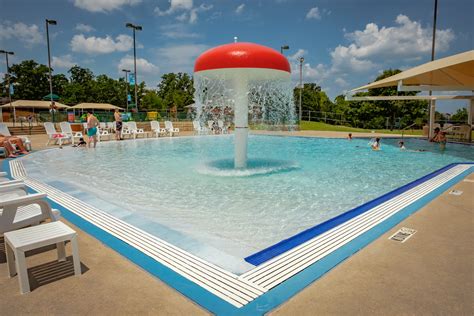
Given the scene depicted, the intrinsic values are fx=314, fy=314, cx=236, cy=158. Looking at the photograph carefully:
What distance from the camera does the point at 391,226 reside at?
4035 millimetres

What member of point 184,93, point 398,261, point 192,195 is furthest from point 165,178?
point 184,93

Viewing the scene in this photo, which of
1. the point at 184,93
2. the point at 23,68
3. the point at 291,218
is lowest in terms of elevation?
the point at 291,218

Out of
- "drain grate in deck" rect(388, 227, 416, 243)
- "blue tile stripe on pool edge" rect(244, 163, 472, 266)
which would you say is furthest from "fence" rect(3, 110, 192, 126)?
"drain grate in deck" rect(388, 227, 416, 243)

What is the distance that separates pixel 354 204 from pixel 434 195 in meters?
1.47

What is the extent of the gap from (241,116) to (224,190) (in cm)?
280

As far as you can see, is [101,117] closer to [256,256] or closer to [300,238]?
[300,238]

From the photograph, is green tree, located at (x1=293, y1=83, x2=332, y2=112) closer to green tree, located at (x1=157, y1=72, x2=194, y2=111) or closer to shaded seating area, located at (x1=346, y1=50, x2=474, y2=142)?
green tree, located at (x1=157, y1=72, x2=194, y2=111)

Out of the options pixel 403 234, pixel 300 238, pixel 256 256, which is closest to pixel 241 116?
pixel 300 238

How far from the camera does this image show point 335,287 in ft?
8.50

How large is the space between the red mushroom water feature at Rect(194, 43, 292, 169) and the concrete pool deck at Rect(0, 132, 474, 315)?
530 centimetres

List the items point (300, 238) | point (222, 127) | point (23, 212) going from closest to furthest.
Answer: point (23, 212)
point (300, 238)
point (222, 127)

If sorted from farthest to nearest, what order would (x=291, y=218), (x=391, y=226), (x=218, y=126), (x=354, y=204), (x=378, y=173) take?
(x=218, y=126) < (x=378, y=173) < (x=354, y=204) < (x=291, y=218) < (x=391, y=226)

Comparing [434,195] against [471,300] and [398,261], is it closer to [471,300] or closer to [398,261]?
[398,261]

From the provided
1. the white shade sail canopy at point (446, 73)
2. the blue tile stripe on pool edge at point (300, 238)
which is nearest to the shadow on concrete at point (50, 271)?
the blue tile stripe on pool edge at point (300, 238)
